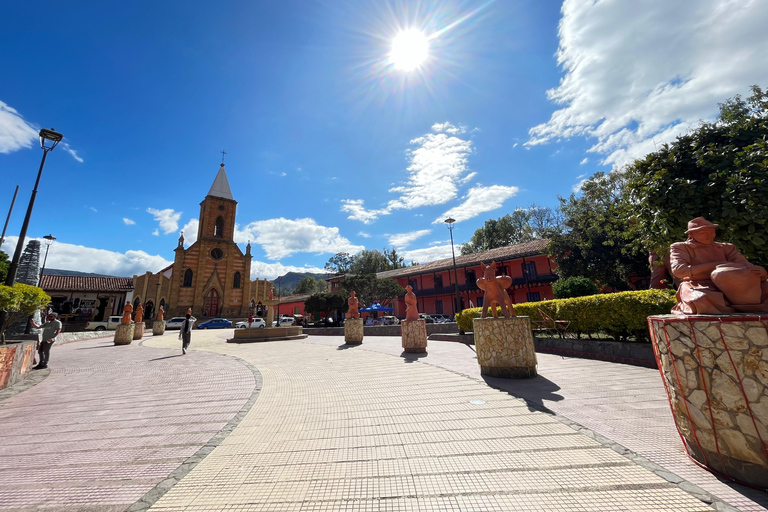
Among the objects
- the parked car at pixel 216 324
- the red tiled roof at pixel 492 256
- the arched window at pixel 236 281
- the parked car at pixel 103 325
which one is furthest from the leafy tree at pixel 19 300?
the arched window at pixel 236 281

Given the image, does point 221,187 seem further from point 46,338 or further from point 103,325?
point 46,338

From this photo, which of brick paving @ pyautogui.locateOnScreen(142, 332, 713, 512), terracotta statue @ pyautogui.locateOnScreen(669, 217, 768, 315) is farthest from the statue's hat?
brick paving @ pyautogui.locateOnScreen(142, 332, 713, 512)

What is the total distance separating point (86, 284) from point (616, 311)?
41090 mm

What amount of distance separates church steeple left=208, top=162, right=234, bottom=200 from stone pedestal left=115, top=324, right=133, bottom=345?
21417 millimetres

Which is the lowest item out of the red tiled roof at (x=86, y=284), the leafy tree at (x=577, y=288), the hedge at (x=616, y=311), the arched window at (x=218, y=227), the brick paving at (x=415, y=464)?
the brick paving at (x=415, y=464)

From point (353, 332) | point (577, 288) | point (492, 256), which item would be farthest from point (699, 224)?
point (492, 256)

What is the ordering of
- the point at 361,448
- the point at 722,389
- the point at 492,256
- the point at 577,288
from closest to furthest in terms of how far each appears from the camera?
the point at 722,389
the point at 361,448
the point at 577,288
the point at 492,256

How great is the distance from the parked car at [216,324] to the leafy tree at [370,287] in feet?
38.0

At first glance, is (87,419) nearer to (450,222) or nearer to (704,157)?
(704,157)

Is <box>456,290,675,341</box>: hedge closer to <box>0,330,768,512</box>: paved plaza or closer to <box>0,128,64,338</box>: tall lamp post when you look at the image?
<box>0,330,768,512</box>: paved plaza

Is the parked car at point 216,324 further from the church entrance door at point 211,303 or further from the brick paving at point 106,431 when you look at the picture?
the brick paving at point 106,431

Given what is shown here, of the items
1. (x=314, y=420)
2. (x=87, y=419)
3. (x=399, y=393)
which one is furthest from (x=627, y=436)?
(x=87, y=419)

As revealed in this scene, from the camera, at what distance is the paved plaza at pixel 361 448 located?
2.28 meters

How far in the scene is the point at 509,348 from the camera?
5863mm
